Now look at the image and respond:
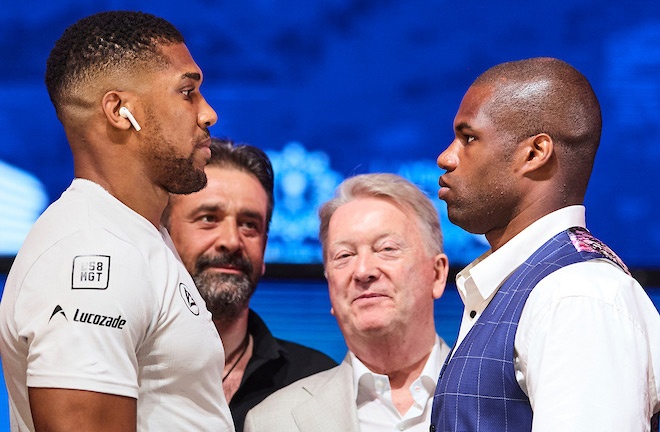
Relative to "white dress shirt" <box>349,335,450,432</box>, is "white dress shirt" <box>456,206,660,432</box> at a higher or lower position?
lower

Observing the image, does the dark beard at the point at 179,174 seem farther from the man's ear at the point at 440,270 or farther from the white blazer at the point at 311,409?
the man's ear at the point at 440,270

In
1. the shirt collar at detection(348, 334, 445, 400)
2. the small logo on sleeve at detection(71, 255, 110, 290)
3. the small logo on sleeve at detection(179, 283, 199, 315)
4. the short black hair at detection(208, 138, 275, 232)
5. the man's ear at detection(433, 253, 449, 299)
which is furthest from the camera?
the short black hair at detection(208, 138, 275, 232)

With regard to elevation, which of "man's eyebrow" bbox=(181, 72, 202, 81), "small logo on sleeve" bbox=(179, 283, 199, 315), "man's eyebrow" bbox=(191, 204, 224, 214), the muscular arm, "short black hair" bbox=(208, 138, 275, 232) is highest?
"short black hair" bbox=(208, 138, 275, 232)

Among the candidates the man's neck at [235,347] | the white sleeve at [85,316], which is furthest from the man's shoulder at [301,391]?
the white sleeve at [85,316]

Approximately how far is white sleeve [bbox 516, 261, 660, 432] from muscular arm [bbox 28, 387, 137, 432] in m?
0.67

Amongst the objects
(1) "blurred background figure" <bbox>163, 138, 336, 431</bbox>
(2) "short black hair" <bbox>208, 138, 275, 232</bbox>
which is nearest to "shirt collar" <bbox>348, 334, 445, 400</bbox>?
(1) "blurred background figure" <bbox>163, 138, 336, 431</bbox>

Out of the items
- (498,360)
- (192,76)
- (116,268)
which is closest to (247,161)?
(192,76)

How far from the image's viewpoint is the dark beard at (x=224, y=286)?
294 centimetres

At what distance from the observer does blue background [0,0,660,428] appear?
3.24 m

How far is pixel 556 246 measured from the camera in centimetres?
180

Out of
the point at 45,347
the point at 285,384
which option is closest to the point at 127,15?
the point at 45,347

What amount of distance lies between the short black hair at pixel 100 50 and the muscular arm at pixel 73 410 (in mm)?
574

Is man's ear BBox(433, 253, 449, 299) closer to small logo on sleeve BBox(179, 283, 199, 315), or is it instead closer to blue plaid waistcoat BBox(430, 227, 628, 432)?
blue plaid waistcoat BBox(430, 227, 628, 432)

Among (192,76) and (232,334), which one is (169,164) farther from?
(232,334)
